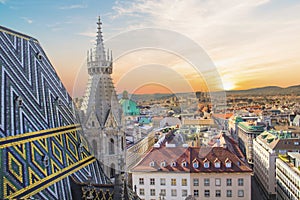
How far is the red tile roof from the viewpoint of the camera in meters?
29.1

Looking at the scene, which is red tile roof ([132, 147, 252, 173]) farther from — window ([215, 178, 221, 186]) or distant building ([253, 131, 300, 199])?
distant building ([253, 131, 300, 199])

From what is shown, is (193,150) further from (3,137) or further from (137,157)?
(3,137)

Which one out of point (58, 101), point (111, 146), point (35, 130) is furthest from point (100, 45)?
point (35, 130)

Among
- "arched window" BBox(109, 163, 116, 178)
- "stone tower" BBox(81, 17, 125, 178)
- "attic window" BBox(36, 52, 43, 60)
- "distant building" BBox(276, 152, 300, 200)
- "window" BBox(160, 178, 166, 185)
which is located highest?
"attic window" BBox(36, 52, 43, 60)

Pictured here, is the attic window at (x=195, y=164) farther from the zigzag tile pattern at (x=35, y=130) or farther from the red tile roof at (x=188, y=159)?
the zigzag tile pattern at (x=35, y=130)

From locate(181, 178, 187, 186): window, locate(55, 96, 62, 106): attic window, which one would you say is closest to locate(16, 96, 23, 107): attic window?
locate(55, 96, 62, 106): attic window

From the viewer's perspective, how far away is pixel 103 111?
19531mm

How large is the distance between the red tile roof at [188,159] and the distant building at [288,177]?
755 cm

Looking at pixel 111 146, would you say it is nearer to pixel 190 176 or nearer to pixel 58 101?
pixel 58 101

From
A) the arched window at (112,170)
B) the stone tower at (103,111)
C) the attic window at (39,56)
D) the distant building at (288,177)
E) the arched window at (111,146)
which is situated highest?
the attic window at (39,56)

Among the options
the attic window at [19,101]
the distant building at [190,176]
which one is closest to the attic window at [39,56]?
the attic window at [19,101]

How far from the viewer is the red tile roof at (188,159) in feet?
95.5

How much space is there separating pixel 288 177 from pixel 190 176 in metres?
13.1

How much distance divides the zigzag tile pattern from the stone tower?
1262 millimetres
